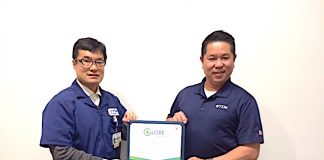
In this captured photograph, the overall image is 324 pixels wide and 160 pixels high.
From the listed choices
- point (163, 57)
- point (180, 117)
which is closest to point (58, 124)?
point (180, 117)

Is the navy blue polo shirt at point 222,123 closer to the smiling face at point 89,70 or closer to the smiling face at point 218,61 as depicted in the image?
the smiling face at point 218,61

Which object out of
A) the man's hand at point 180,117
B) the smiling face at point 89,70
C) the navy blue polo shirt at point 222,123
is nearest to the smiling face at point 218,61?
the navy blue polo shirt at point 222,123

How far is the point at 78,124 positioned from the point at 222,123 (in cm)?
66

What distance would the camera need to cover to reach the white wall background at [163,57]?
73.1 inches

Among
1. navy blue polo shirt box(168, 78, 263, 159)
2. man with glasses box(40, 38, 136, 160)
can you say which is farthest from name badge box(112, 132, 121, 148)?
navy blue polo shirt box(168, 78, 263, 159)

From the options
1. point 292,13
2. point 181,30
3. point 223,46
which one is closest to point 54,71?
point 181,30

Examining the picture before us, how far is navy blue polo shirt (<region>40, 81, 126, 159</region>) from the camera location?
4.75ft

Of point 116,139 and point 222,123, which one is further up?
point 222,123

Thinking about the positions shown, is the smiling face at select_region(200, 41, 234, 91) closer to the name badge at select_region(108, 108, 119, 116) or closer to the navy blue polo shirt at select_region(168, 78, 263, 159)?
the navy blue polo shirt at select_region(168, 78, 263, 159)

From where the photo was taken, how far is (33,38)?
6.30 feet

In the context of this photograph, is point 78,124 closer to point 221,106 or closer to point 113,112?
point 113,112

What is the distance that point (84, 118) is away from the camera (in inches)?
59.7

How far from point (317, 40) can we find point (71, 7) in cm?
142

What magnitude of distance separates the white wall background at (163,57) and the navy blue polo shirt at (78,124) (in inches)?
14.6
